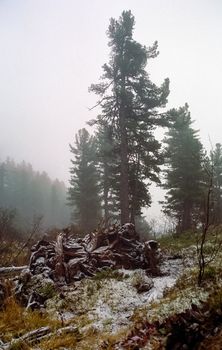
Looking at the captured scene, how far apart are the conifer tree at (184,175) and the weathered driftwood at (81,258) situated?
13.8 metres

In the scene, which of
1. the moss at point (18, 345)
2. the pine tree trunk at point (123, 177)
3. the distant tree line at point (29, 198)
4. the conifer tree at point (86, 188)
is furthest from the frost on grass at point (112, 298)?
the distant tree line at point (29, 198)

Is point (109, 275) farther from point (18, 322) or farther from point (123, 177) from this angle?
point (123, 177)

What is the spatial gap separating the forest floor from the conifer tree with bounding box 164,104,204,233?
622 inches

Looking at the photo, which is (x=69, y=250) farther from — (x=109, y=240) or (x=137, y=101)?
(x=137, y=101)

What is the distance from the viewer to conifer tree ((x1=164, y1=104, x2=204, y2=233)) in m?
24.1

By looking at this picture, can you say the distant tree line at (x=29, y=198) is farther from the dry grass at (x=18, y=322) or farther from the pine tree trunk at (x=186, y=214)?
the dry grass at (x=18, y=322)

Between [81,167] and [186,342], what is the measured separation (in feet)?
112

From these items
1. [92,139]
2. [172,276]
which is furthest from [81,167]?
[172,276]

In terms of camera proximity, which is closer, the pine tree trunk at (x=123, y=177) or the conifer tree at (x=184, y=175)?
the pine tree trunk at (x=123, y=177)

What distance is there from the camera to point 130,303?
6727mm

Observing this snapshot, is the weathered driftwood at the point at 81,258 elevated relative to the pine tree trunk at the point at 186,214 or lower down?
lower down

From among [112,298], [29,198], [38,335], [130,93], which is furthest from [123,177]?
[29,198]

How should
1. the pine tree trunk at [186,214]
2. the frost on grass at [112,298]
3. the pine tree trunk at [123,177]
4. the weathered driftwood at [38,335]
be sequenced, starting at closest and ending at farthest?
the weathered driftwood at [38,335], the frost on grass at [112,298], the pine tree trunk at [123,177], the pine tree trunk at [186,214]

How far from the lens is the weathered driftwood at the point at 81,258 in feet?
26.1
